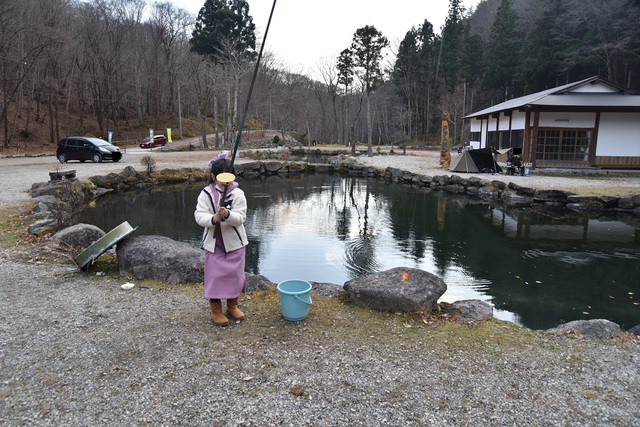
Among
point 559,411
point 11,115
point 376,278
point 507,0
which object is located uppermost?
point 507,0

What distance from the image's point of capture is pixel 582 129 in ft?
58.3

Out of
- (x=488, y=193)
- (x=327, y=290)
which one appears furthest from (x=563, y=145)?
(x=327, y=290)

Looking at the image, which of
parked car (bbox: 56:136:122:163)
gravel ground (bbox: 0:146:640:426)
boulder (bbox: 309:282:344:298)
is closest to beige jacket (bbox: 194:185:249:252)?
gravel ground (bbox: 0:146:640:426)

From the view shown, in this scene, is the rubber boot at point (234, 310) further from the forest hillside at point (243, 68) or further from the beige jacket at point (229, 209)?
the forest hillside at point (243, 68)

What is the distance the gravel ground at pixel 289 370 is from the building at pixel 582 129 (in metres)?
16.1

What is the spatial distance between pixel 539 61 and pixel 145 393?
36.3m

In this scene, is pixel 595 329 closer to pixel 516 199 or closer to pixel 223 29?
pixel 516 199

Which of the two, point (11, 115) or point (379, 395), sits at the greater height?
point (11, 115)

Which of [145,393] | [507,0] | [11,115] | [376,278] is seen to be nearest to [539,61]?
[507,0]

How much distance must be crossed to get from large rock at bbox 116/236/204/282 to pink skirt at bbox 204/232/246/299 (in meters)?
1.38

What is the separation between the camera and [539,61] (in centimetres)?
3155

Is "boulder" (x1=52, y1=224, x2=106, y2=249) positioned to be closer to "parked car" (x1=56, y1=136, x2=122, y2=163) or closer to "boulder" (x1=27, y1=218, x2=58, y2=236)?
"boulder" (x1=27, y1=218, x2=58, y2=236)

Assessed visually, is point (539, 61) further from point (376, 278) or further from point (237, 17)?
point (376, 278)

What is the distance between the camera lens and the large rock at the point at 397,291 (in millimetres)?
3838
